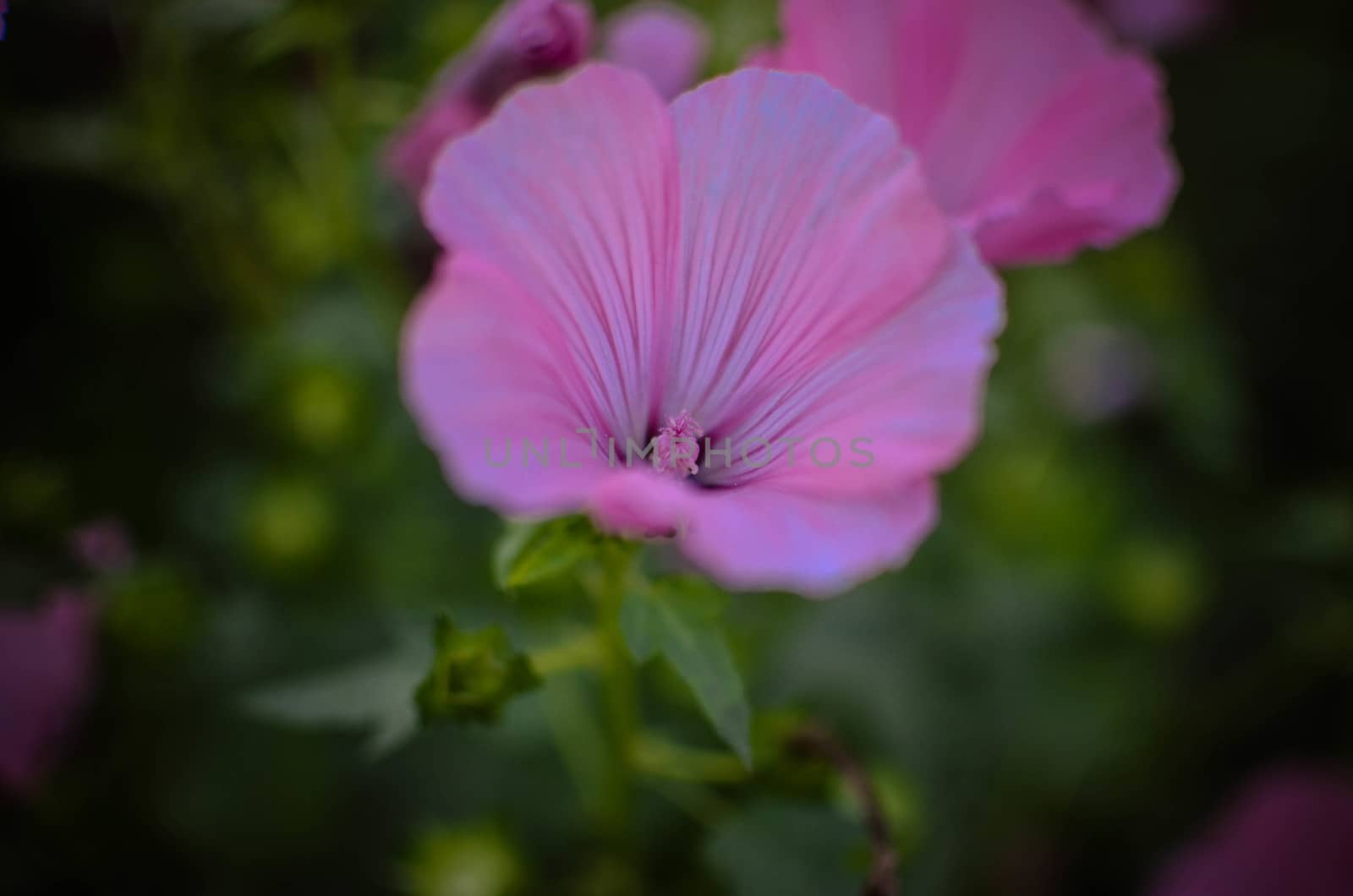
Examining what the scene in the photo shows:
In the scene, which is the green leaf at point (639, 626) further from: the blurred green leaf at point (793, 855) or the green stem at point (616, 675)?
the blurred green leaf at point (793, 855)

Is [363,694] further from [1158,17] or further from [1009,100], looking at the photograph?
[1158,17]

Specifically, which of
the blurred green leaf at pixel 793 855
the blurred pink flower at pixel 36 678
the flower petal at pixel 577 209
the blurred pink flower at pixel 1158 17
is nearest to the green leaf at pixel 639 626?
the flower petal at pixel 577 209

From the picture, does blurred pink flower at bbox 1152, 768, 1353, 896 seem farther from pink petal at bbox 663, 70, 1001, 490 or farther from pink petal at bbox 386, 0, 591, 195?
pink petal at bbox 386, 0, 591, 195

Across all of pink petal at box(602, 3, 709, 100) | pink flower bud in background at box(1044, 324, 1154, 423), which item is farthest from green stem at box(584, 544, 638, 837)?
pink flower bud in background at box(1044, 324, 1154, 423)

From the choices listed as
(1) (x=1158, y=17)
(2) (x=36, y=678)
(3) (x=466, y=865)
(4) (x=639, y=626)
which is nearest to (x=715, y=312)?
(4) (x=639, y=626)

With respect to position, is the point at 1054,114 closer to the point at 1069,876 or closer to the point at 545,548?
the point at 545,548

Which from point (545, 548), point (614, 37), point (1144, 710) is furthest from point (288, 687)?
point (1144, 710)

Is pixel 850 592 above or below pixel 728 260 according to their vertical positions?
below
